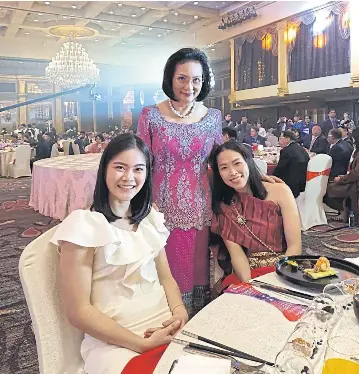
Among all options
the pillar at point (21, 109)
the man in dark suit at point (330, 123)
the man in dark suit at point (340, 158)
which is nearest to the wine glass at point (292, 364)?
the man in dark suit at point (340, 158)

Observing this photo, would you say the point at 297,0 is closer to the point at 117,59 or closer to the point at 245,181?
the point at 117,59

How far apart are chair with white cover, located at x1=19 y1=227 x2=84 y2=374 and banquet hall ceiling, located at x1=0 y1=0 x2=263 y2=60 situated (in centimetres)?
1026

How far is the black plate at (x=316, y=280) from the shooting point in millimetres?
1104

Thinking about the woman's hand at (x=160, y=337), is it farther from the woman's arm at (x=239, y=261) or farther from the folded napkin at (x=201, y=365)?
the woman's arm at (x=239, y=261)

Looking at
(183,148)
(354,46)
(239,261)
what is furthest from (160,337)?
(354,46)

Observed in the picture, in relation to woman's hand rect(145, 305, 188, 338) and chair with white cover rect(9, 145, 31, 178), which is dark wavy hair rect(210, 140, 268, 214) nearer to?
woman's hand rect(145, 305, 188, 338)

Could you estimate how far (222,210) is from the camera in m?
1.75

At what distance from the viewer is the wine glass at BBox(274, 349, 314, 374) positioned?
0.64 metres

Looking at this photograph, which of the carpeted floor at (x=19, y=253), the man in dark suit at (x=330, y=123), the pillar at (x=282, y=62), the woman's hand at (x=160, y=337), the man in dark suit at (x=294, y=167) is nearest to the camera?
the woman's hand at (x=160, y=337)

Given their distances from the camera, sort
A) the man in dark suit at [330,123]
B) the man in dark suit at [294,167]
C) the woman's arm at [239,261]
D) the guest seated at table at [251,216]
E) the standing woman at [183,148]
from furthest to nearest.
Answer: the man in dark suit at [330,123] < the man in dark suit at [294,167] < the standing woman at [183,148] < the guest seated at table at [251,216] < the woman's arm at [239,261]

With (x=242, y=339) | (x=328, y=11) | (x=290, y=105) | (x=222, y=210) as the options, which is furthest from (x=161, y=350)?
(x=290, y=105)

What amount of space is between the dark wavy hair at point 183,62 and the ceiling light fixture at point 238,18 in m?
9.90

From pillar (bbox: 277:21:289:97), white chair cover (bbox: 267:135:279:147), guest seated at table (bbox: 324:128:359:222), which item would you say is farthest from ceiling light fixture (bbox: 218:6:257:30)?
guest seated at table (bbox: 324:128:359:222)

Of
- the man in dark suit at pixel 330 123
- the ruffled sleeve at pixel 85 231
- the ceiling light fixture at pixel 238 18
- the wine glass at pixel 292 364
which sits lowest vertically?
the wine glass at pixel 292 364
